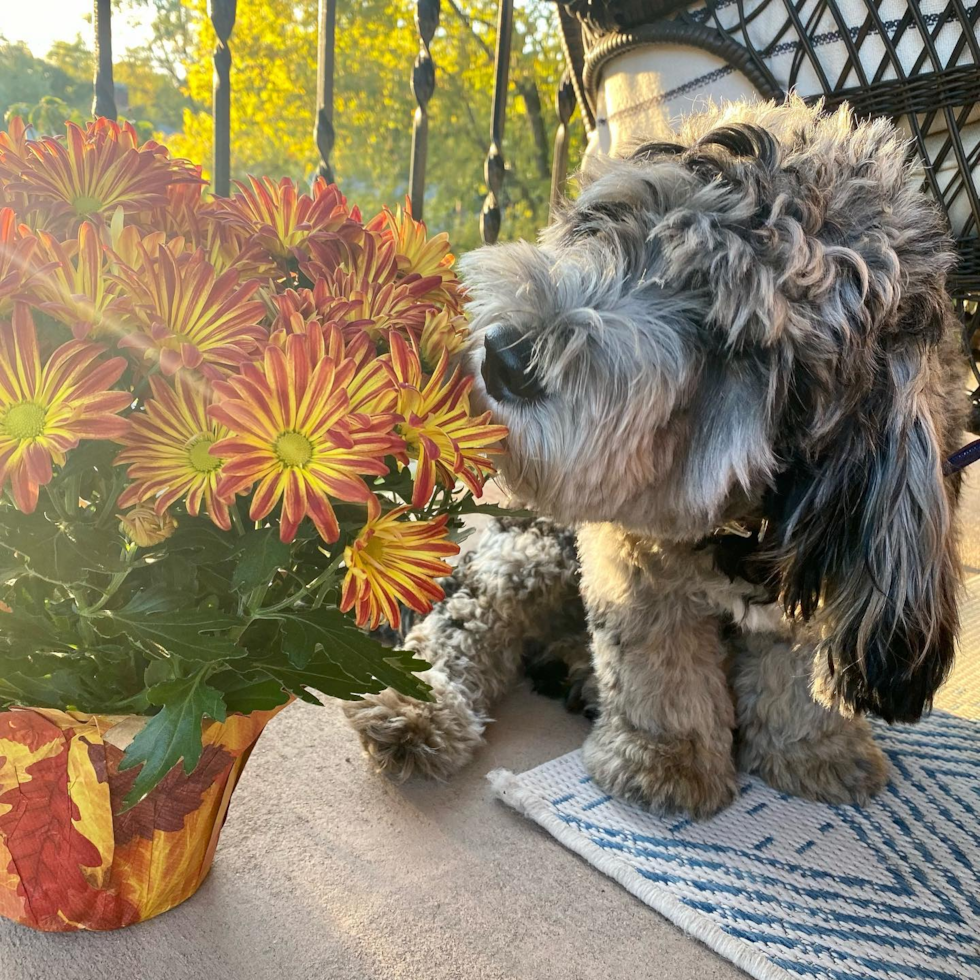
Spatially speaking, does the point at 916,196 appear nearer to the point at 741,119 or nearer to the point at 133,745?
the point at 741,119

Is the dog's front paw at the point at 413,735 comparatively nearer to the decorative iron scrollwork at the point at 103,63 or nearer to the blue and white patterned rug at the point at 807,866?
the blue and white patterned rug at the point at 807,866

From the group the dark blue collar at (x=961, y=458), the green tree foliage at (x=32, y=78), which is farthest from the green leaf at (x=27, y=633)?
the green tree foliage at (x=32, y=78)

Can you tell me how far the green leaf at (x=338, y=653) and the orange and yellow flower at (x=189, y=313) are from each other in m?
0.27

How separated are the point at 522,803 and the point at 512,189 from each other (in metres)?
6.32

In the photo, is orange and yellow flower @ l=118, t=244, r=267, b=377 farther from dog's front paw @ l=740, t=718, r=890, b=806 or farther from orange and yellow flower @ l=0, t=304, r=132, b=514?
dog's front paw @ l=740, t=718, r=890, b=806

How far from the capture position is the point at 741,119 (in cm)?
138

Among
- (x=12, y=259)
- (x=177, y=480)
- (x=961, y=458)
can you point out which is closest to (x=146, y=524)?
(x=177, y=480)

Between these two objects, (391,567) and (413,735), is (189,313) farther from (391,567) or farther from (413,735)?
(413,735)

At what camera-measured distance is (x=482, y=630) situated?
182cm

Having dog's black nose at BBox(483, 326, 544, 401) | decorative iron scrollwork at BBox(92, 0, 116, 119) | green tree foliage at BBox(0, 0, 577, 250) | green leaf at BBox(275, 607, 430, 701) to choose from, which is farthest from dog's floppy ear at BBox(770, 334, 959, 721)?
green tree foliage at BBox(0, 0, 577, 250)

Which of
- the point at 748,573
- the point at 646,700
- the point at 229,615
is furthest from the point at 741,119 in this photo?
the point at 229,615

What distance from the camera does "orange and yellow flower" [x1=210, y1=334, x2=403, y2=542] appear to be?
2.27ft

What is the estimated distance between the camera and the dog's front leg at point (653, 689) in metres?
1.50

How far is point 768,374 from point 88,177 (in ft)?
2.81
